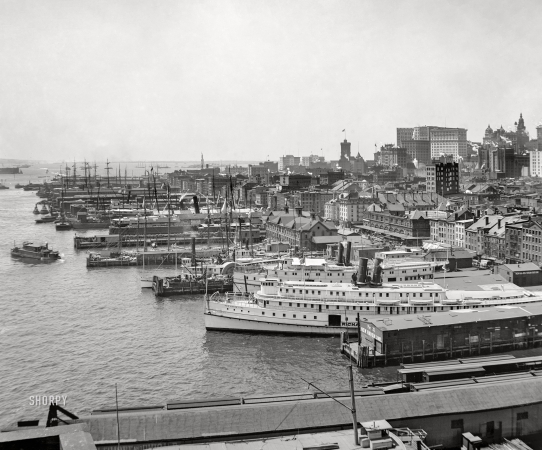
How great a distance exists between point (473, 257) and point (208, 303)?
70.6 feet

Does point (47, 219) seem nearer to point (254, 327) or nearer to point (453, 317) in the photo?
point (254, 327)

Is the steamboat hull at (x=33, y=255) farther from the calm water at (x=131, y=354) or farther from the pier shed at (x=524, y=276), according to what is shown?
the pier shed at (x=524, y=276)

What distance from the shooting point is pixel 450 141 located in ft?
584

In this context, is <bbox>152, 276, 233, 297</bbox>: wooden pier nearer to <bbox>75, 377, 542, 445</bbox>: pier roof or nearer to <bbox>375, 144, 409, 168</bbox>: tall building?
<bbox>75, 377, 542, 445</bbox>: pier roof

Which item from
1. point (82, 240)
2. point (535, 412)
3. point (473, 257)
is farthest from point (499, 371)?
point (82, 240)

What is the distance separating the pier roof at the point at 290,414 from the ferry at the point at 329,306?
10417 millimetres

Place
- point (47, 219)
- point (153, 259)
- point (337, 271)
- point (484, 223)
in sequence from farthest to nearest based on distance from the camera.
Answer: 1. point (47, 219)
2. point (153, 259)
3. point (484, 223)
4. point (337, 271)

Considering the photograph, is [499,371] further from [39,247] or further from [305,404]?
[39,247]

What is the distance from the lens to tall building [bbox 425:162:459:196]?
285 ft

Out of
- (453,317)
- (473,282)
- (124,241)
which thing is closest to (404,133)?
(124,241)

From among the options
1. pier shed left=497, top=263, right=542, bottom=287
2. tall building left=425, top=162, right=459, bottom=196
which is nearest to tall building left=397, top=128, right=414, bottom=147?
tall building left=425, top=162, right=459, bottom=196

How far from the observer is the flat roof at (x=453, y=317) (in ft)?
85.0

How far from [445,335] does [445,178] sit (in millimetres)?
64151

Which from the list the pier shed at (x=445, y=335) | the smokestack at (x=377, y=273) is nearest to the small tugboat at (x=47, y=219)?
the smokestack at (x=377, y=273)
